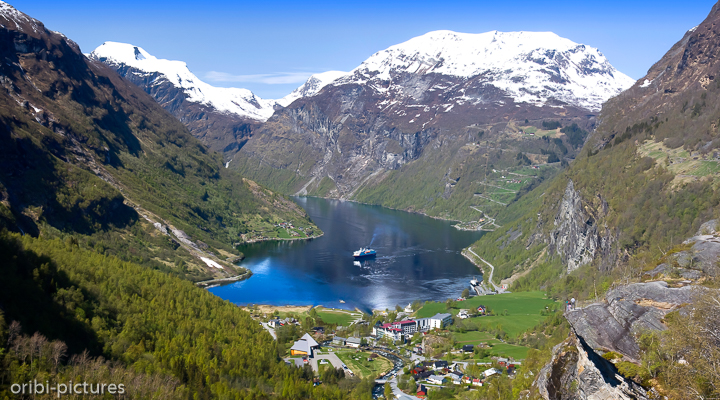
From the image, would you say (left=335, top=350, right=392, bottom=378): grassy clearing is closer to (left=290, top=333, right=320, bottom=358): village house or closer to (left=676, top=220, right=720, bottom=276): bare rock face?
(left=290, top=333, right=320, bottom=358): village house

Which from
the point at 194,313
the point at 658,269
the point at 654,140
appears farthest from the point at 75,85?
the point at 658,269

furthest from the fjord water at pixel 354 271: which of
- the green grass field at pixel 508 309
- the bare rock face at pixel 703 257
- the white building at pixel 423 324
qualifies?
the bare rock face at pixel 703 257

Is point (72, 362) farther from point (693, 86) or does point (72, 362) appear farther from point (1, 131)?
point (693, 86)

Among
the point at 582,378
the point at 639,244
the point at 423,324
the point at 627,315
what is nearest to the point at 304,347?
the point at 423,324

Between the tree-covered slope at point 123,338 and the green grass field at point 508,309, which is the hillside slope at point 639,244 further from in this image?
the tree-covered slope at point 123,338

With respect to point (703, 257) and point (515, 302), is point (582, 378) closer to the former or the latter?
point (703, 257)

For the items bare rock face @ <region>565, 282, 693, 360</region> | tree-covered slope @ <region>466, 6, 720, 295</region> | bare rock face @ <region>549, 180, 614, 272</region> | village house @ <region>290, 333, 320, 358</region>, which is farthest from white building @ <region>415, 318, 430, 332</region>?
bare rock face @ <region>565, 282, 693, 360</region>
